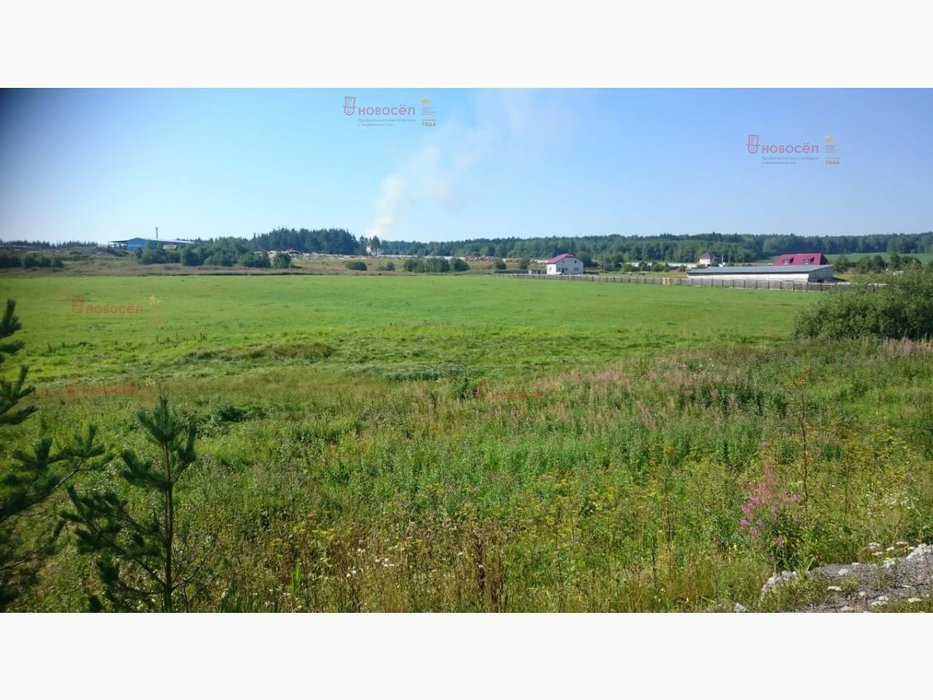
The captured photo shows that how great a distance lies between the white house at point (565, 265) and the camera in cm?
822

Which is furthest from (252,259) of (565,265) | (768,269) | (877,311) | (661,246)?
(877,311)

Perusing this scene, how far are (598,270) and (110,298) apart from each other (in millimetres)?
5936

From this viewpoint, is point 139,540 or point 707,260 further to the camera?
point 707,260

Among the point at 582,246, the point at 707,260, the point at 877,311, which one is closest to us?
the point at 877,311

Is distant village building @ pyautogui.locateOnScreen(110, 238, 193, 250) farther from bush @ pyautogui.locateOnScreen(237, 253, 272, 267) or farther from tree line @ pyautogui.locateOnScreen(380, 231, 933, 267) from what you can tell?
tree line @ pyautogui.locateOnScreen(380, 231, 933, 267)

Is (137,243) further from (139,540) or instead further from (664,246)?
(664,246)

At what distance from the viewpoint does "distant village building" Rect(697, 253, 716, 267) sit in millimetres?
8448

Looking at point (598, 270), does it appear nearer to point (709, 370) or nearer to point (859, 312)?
point (709, 370)

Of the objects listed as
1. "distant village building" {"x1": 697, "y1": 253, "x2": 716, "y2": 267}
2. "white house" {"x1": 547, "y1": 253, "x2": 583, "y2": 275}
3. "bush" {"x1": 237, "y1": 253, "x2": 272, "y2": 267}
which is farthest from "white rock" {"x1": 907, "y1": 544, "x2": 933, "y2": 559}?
"bush" {"x1": 237, "y1": 253, "x2": 272, "y2": 267}

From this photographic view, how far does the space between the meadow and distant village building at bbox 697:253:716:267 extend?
0.84 metres

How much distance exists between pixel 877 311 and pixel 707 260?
2135 mm

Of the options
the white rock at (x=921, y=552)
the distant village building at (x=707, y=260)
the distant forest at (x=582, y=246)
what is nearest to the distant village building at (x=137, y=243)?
the distant forest at (x=582, y=246)

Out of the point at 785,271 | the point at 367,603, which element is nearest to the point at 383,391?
the point at 367,603

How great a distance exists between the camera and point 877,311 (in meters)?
7.87
